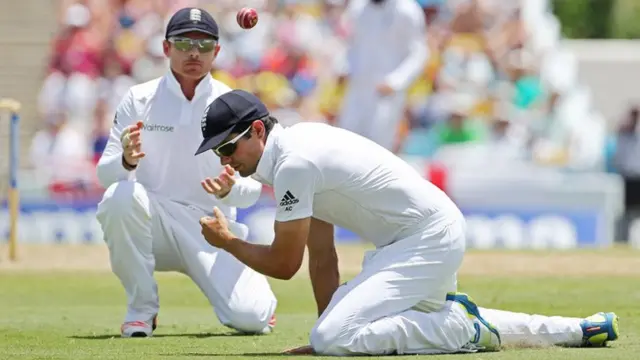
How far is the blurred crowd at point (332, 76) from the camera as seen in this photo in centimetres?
1955

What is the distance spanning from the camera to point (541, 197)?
17.9m

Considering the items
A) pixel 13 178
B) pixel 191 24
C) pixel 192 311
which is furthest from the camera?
pixel 13 178

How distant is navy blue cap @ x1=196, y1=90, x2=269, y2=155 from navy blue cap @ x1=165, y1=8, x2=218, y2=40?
5.71ft

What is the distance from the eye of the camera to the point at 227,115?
6852 millimetres

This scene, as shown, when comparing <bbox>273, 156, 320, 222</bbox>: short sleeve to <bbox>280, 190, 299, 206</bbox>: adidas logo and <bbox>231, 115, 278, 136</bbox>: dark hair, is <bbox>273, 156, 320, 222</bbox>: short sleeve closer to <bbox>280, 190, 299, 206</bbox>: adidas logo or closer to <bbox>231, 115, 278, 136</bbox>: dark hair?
<bbox>280, 190, 299, 206</bbox>: adidas logo

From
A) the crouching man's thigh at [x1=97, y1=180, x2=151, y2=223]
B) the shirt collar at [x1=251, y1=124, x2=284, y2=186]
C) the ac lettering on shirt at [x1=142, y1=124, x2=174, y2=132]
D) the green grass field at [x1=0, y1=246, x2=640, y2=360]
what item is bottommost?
the green grass field at [x1=0, y1=246, x2=640, y2=360]

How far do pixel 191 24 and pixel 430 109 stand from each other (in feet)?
36.7

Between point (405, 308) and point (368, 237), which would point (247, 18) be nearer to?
point (368, 237)

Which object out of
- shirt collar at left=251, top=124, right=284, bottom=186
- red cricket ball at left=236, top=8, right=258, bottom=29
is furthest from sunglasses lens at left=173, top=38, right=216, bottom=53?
shirt collar at left=251, top=124, right=284, bottom=186

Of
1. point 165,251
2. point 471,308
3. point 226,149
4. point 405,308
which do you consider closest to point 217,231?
point 226,149

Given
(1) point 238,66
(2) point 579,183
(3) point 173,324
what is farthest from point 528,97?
(3) point 173,324

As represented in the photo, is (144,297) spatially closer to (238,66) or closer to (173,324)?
(173,324)

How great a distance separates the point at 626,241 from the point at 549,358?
497 inches

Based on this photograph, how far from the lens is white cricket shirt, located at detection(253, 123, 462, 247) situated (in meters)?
6.77
